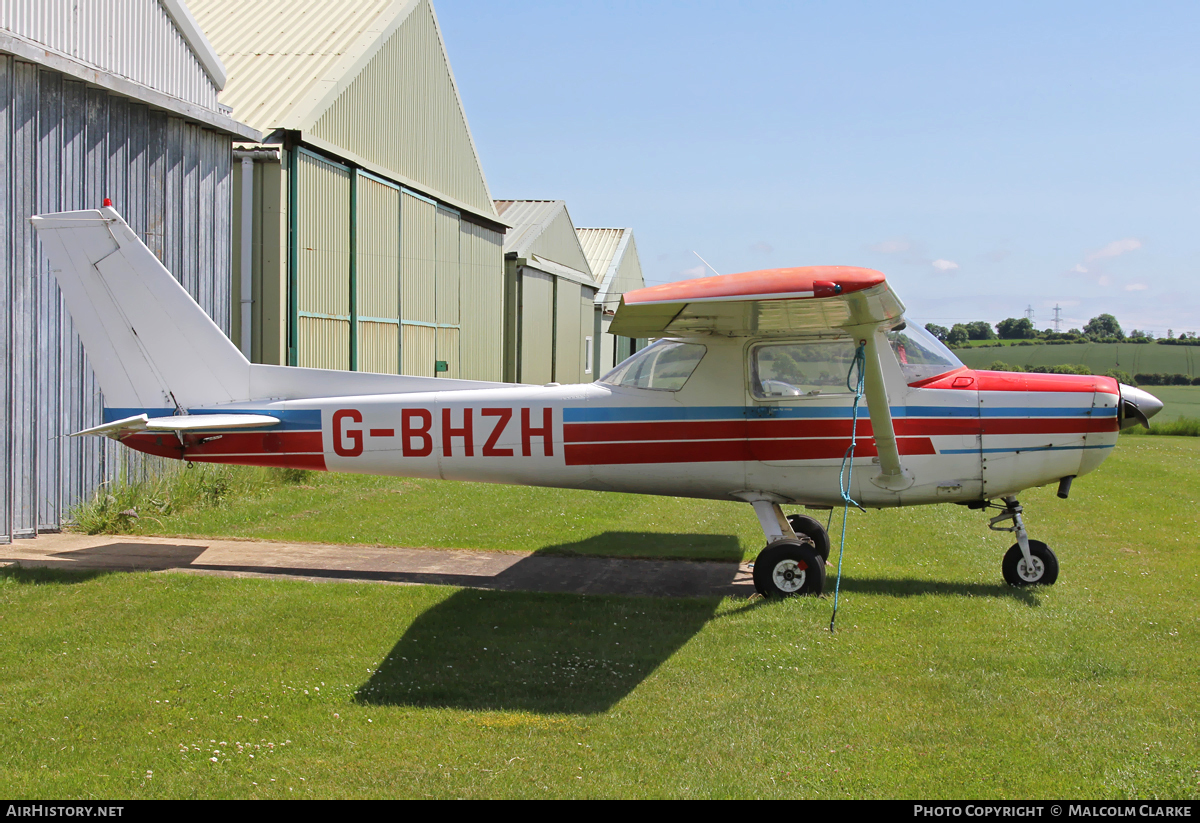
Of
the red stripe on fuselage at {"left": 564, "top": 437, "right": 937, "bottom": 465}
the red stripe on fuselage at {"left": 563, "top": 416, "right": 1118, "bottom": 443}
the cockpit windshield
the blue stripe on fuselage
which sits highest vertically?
the cockpit windshield

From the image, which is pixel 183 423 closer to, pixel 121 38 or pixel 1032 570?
pixel 121 38

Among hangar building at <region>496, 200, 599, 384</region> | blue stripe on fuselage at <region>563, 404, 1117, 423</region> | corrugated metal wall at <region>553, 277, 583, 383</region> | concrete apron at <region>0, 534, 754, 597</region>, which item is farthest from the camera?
corrugated metal wall at <region>553, 277, 583, 383</region>

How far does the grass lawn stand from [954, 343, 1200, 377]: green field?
27.6 m

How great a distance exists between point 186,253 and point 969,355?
97.9 ft

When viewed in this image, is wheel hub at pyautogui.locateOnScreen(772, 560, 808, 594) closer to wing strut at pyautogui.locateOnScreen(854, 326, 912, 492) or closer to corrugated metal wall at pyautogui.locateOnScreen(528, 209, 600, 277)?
wing strut at pyautogui.locateOnScreen(854, 326, 912, 492)

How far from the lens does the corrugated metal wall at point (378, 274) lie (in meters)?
14.6

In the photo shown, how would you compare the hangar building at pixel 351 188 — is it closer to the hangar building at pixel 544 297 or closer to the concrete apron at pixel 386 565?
the concrete apron at pixel 386 565

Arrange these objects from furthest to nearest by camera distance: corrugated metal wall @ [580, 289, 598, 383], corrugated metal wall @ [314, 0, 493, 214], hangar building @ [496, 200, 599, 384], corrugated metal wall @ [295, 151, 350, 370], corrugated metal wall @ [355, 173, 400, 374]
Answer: corrugated metal wall @ [580, 289, 598, 383]
hangar building @ [496, 200, 599, 384]
corrugated metal wall @ [355, 173, 400, 374]
corrugated metal wall @ [314, 0, 493, 214]
corrugated metal wall @ [295, 151, 350, 370]

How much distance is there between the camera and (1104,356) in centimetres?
3362

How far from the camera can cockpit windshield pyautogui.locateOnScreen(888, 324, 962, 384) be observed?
761 cm

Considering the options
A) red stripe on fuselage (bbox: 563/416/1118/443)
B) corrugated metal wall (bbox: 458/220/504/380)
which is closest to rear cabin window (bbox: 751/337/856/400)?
red stripe on fuselage (bbox: 563/416/1118/443)

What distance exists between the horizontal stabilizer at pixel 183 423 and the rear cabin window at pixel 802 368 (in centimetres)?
414

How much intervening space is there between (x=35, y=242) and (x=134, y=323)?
1.83 m
